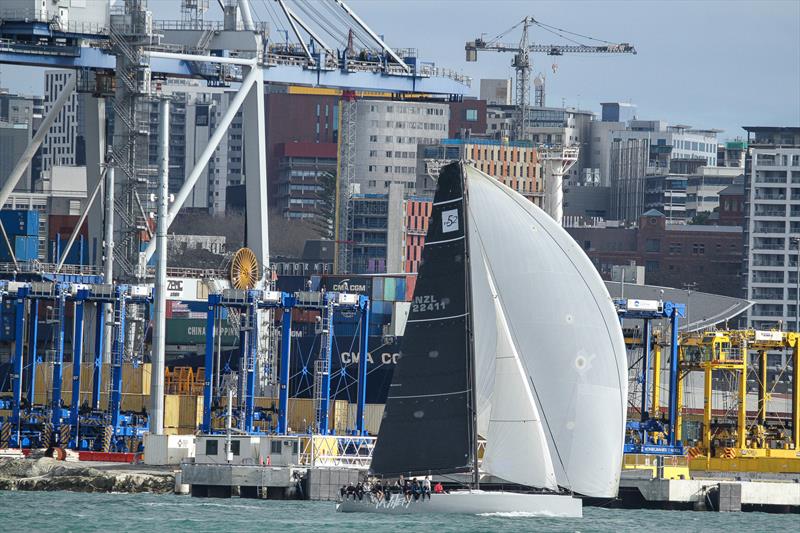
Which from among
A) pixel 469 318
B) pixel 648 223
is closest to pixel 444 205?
pixel 469 318

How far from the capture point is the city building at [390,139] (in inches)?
6270

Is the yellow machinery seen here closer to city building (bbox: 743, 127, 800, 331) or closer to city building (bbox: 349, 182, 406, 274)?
city building (bbox: 743, 127, 800, 331)

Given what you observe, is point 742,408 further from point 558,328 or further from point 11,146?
point 11,146

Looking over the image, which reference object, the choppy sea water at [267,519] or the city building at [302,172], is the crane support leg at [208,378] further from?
the city building at [302,172]

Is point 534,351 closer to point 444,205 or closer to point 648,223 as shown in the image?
point 444,205

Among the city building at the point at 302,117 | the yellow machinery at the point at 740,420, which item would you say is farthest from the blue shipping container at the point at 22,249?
the city building at the point at 302,117

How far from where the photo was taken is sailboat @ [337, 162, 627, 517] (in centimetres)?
4241

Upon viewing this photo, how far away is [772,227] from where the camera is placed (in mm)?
128375

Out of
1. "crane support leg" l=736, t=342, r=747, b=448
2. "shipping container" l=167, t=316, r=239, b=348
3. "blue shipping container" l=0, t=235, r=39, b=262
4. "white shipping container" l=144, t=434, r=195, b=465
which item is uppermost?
"blue shipping container" l=0, t=235, r=39, b=262

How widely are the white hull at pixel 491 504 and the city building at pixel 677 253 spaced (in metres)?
94.3

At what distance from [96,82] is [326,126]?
365ft

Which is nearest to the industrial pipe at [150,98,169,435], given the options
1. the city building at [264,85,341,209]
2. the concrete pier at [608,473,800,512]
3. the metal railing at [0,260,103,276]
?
the concrete pier at [608,473,800,512]

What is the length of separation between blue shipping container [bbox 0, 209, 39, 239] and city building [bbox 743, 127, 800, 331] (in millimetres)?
56908

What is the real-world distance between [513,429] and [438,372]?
197cm
